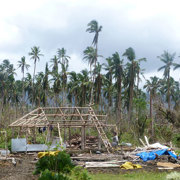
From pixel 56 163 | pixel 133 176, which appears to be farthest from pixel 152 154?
pixel 56 163

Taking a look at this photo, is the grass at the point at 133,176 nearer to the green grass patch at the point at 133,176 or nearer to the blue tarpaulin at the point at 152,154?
the green grass patch at the point at 133,176

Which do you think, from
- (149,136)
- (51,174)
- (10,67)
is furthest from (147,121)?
(10,67)

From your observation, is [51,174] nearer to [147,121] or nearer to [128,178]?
[128,178]

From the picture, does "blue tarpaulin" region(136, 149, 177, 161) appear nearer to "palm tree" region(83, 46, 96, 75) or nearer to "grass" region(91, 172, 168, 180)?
"grass" region(91, 172, 168, 180)

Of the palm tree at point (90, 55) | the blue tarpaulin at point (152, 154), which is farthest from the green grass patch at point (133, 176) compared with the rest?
the palm tree at point (90, 55)

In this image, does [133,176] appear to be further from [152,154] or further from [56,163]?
[152,154]

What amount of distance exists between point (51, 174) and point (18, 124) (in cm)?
1432

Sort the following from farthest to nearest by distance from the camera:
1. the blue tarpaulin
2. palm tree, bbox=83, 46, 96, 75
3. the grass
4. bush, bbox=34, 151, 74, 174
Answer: palm tree, bbox=83, 46, 96, 75 → the blue tarpaulin → the grass → bush, bbox=34, 151, 74, 174

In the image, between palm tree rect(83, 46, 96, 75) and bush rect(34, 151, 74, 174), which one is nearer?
bush rect(34, 151, 74, 174)

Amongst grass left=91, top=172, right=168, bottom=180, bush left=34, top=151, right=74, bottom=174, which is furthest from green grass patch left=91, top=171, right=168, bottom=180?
bush left=34, top=151, right=74, bottom=174

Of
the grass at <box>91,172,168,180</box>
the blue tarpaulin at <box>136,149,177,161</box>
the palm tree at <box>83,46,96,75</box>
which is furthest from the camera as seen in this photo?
the palm tree at <box>83,46,96,75</box>

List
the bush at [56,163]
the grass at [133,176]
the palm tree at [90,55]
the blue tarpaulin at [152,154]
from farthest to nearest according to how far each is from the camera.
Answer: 1. the palm tree at [90,55]
2. the blue tarpaulin at [152,154]
3. the grass at [133,176]
4. the bush at [56,163]

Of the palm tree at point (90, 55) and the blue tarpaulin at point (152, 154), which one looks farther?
the palm tree at point (90, 55)

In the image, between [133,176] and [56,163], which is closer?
[56,163]
